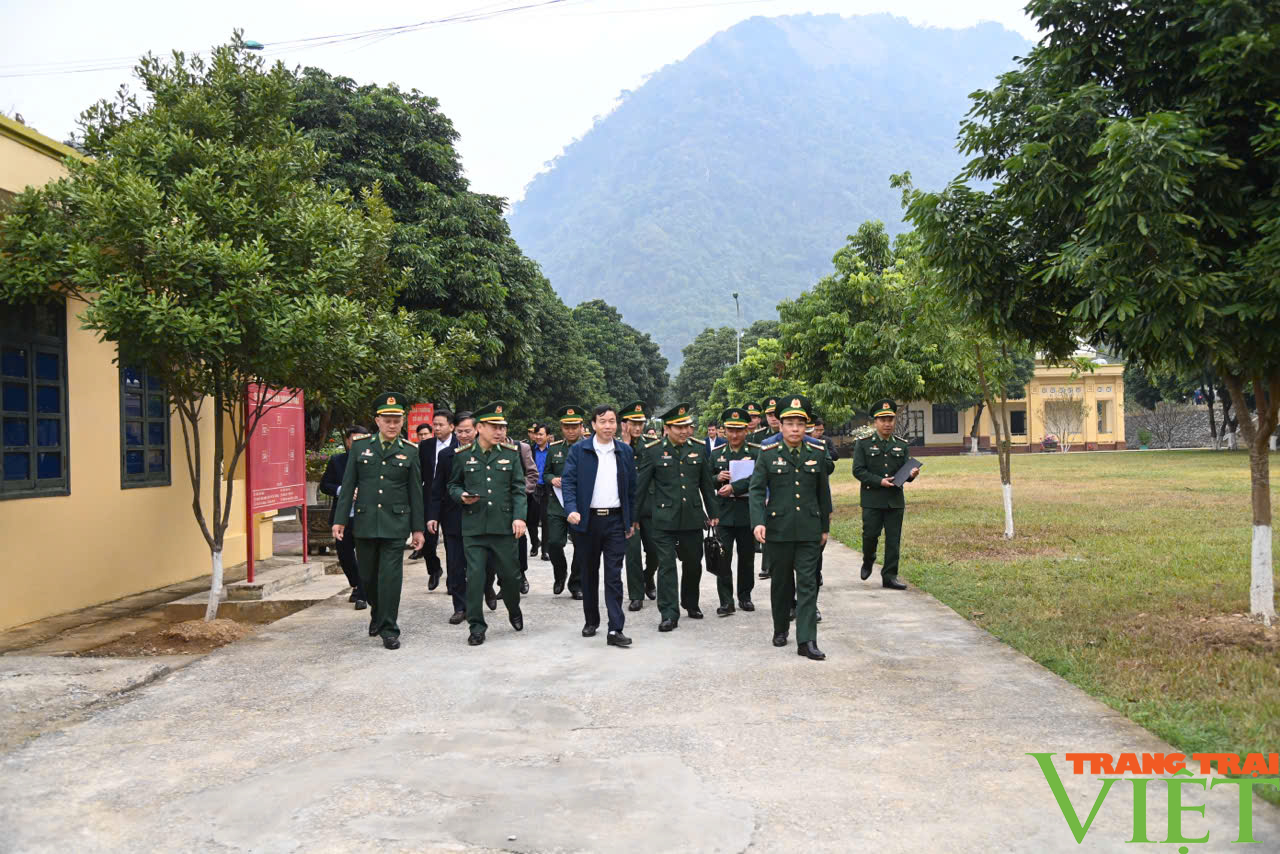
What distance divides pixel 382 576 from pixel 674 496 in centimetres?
262

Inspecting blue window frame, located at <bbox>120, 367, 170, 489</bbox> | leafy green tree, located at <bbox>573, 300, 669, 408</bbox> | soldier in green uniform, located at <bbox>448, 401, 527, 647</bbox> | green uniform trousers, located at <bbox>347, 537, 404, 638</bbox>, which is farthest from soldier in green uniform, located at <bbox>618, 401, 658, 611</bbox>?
leafy green tree, located at <bbox>573, 300, 669, 408</bbox>

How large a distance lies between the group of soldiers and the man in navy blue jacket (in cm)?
37

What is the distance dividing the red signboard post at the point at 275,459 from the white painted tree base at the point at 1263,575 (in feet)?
31.0

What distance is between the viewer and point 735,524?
10.4 meters

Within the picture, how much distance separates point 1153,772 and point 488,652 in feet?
16.2

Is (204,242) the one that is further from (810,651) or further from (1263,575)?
(1263,575)

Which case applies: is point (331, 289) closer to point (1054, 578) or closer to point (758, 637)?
point (758, 637)

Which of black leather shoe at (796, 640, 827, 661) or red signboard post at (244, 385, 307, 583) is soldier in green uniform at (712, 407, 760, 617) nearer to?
black leather shoe at (796, 640, 827, 661)

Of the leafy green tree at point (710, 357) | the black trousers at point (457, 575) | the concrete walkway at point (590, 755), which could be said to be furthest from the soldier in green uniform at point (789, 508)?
the leafy green tree at point (710, 357)

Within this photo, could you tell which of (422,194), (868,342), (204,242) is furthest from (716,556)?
(422,194)

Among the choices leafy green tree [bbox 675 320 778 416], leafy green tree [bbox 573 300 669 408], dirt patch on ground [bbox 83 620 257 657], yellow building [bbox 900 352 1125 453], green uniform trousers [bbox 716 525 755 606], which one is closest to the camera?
dirt patch on ground [bbox 83 620 257 657]

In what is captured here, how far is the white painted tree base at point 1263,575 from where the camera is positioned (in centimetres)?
831

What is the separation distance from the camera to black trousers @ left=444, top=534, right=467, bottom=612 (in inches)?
397

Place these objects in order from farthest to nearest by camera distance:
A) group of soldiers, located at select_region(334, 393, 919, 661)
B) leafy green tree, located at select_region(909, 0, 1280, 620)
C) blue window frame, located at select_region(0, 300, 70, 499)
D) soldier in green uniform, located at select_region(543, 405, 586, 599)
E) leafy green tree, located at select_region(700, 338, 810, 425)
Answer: leafy green tree, located at select_region(700, 338, 810, 425), soldier in green uniform, located at select_region(543, 405, 586, 599), blue window frame, located at select_region(0, 300, 70, 499), group of soldiers, located at select_region(334, 393, 919, 661), leafy green tree, located at select_region(909, 0, 1280, 620)
